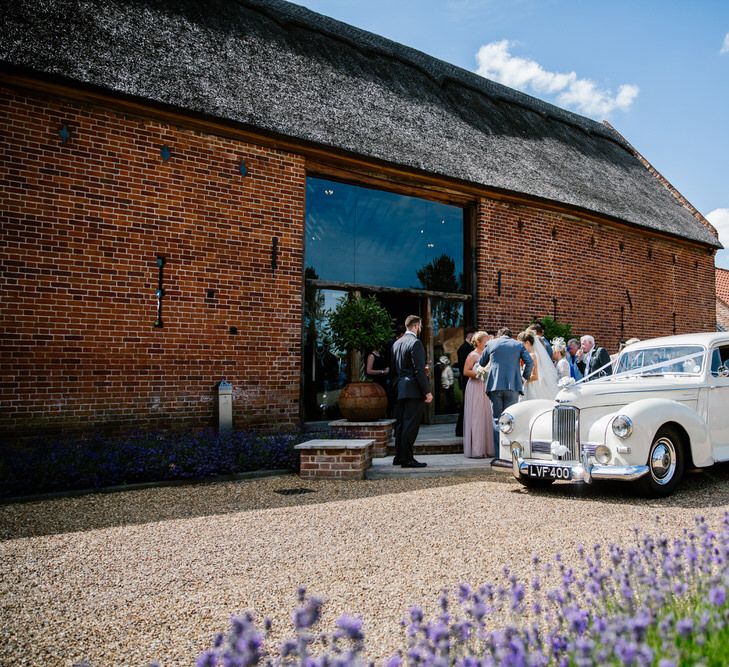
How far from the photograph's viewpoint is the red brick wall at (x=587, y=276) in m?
12.1

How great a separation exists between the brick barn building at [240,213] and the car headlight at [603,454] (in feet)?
16.2

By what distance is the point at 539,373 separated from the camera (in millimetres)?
8289

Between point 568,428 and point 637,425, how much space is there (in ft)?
2.34

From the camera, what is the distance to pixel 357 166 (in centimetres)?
1044

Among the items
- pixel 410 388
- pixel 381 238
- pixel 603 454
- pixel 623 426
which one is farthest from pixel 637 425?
pixel 381 238

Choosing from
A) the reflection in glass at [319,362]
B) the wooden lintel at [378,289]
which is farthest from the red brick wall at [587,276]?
the reflection in glass at [319,362]

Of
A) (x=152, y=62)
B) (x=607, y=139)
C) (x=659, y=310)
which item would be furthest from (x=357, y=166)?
(x=607, y=139)

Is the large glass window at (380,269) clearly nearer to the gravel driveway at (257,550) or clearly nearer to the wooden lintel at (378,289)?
the wooden lintel at (378,289)

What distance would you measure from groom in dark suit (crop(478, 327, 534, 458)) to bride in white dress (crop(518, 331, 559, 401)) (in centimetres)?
50

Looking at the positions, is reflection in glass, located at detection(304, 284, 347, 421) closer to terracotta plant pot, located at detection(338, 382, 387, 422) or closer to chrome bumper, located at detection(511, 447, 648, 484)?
terracotta plant pot, located at detection(338, 382, 387, 422)

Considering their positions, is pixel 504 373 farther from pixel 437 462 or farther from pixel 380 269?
pixel 380 269

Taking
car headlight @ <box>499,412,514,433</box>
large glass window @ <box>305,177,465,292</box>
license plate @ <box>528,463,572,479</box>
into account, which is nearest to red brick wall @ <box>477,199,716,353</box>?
large glass window @ <box>305,177,465,292</box>

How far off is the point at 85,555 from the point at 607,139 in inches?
733

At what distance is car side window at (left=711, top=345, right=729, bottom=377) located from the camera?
21.8ft
